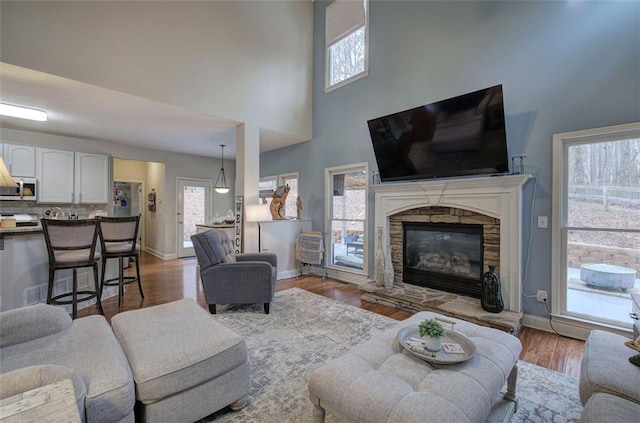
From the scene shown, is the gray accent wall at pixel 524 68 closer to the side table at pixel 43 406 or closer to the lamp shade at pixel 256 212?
the lamp shade at pixel 256 212

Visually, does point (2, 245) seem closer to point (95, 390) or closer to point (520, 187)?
point (95, 390)

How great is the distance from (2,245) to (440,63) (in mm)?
5380

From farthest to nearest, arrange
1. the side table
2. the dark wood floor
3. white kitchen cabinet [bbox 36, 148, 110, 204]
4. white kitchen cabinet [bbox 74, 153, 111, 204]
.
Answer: white kitchen cabinet [bbox 74, 153, 111, 204]
white kitchen cabinet [bbox 36, 148, 110, 204]
the dark wood floor
the side table

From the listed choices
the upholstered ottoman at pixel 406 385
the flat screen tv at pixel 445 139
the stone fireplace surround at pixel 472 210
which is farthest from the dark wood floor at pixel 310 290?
the flat screen tv at pixel 445 139

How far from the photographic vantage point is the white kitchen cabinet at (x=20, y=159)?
179 inches

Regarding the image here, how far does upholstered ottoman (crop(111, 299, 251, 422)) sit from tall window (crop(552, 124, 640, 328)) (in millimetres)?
3206

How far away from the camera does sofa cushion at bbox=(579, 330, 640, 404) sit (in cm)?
128

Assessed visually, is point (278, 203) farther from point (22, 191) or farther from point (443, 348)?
point (22, 191)

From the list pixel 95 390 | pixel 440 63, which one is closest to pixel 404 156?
pixel 440 63

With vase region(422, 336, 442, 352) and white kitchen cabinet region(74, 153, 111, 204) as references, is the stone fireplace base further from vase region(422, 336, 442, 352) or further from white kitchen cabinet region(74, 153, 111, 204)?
white kitchen cabinet region(74, 153, 111, 204)

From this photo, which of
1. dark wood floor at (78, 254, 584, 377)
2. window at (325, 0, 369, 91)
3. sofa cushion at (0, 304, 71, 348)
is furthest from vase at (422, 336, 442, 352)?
window at (325, 0, 369, 91)

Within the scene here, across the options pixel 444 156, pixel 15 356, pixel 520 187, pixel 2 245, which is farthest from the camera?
pixel 444 156

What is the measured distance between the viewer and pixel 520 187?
116 inches

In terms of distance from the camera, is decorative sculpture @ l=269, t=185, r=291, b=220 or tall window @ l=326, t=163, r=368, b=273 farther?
decorative sculpture @ l=269, t=185, r=291, b=220
